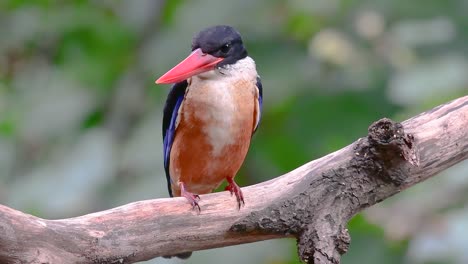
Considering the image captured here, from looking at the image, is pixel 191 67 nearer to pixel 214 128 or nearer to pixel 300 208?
pixel 214 128

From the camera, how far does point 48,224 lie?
3.44 metres

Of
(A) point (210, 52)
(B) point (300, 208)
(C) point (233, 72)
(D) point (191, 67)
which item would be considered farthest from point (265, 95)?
(B) point (300, 208)

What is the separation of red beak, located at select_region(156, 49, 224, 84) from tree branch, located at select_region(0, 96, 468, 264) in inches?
18.6

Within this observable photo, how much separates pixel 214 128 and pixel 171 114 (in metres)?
0.24

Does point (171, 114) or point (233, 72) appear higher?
point (233, 72)

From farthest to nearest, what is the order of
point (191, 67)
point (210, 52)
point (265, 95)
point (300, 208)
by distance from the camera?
point (265, 95) < point (210, 52) < point (191, 67) < point (300, 208)

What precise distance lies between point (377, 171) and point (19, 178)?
213 centimetres

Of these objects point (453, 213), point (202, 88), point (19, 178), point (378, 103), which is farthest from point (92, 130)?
point (453, 213)

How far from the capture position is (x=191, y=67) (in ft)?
13.9

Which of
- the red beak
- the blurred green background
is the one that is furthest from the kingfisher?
the blurred green background

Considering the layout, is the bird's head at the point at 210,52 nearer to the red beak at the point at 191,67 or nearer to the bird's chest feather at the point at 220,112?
the red beak at the point at 191,67

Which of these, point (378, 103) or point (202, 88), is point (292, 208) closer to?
point (202, 88)

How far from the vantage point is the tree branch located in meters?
3.58

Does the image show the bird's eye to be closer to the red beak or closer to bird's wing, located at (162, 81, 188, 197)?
the red beak
